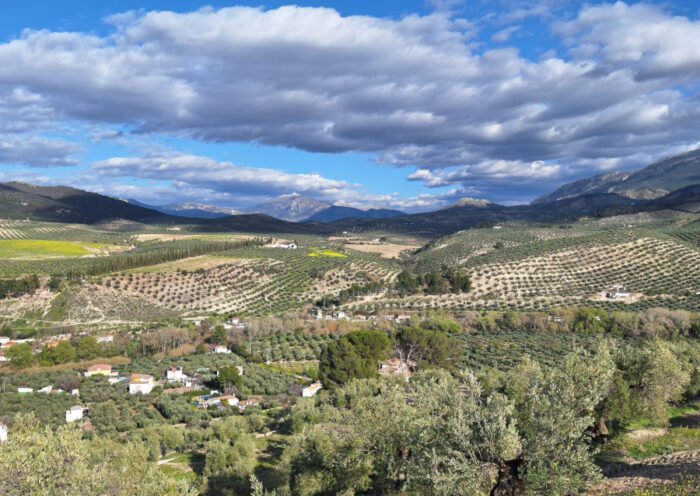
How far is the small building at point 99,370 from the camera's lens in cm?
4962

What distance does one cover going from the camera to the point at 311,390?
136 ft

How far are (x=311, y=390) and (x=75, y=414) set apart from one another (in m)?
17.0

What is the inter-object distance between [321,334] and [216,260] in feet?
182

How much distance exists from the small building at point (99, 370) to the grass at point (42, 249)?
8223 cm

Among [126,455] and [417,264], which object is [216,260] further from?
[126,455]

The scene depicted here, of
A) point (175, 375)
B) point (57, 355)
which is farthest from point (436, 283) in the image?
Answer: point (57, 355)

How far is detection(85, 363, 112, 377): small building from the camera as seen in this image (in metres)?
49.6

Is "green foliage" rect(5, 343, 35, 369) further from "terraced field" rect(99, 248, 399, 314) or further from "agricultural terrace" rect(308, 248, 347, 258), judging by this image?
"agricultural terrace" rect(308, 248, 347, 258)

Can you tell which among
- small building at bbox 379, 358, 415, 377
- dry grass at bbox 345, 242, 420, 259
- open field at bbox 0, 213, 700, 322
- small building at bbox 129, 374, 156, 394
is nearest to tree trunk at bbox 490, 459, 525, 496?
small building at bbox 379, 358, 415, 377

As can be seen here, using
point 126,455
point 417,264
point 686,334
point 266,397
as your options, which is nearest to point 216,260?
point 417,264

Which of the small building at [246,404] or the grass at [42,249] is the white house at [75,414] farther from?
the grass at [42,249]

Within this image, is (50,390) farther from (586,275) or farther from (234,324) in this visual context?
(586,275)

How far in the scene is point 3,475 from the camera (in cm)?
1338

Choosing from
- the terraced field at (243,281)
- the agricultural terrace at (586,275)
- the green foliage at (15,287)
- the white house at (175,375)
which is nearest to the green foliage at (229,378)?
the white house at (175,375)
